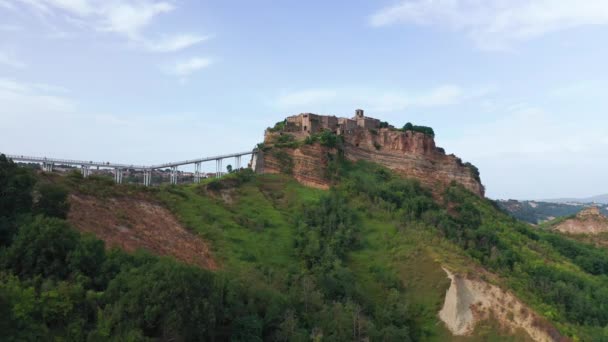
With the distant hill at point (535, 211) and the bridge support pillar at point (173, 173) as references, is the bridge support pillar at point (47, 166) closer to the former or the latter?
the bridge support pillar at point (173, 173)

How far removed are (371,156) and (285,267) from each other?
2397 centimetres

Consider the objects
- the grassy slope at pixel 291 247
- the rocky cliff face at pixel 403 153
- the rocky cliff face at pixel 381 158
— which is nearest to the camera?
the grassy slope at pixel 291 247

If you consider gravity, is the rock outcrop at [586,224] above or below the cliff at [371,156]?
below

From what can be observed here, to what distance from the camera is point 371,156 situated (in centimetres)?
5581

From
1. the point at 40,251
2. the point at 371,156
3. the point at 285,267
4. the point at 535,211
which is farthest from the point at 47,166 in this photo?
the point at 535,211

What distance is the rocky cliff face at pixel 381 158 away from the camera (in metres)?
48.6

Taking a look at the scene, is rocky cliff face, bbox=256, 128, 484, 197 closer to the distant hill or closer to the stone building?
the stone building

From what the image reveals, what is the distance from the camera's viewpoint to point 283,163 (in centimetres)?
4884

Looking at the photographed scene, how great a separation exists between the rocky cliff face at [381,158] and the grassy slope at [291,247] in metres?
5.24

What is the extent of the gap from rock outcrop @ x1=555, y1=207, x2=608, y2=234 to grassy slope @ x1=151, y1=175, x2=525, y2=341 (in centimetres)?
4872

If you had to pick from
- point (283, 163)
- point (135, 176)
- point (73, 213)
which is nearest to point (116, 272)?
point (73, 213)

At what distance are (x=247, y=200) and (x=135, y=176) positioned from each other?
16374 millimetres

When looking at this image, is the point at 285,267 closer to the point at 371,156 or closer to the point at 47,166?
Result: the point at 47,166

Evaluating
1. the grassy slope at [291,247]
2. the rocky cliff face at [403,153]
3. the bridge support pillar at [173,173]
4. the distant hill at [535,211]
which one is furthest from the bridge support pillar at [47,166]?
the distant hill at [535,211]
